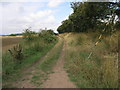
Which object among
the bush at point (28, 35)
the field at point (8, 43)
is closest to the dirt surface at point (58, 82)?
the field at point (8, 43)

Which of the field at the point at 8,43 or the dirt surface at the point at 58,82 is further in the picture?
the field at the point at 8,43

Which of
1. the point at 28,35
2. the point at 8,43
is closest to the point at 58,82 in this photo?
the point at 28,35

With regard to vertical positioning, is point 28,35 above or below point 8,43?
above

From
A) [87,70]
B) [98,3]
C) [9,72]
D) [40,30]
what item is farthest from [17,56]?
[40,30]

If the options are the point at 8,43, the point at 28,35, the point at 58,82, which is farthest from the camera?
the point at 8,43

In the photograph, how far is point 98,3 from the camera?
13.2 metres

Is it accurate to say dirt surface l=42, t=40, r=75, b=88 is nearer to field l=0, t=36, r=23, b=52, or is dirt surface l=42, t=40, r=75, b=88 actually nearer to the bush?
field l=0, t=36, r=23, b=52

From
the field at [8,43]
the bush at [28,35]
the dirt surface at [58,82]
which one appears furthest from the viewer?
the field at [8,43]

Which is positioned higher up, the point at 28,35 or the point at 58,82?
the point at 28,35

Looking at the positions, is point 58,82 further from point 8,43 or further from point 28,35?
point 8,43

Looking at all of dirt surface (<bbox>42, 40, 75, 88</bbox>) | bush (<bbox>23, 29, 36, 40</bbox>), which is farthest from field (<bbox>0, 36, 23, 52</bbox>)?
dirt surface (<bbox>42, 40, 75, 88</bbox>)

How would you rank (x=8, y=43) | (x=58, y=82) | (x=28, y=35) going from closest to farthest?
1. (x=58, y=82)
2. (x=28, y=35)
3. (x=8, y=43)

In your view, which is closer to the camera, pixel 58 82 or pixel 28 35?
pixel 58 82

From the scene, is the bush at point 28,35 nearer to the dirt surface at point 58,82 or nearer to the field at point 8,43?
the field at point 8,43
